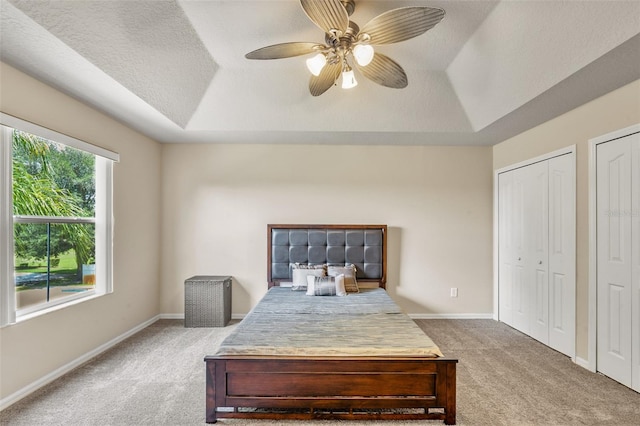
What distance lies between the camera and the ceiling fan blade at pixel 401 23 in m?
1.78

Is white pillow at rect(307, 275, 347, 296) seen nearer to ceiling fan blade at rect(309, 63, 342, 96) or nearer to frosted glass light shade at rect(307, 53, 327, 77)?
ceiling fan blade at rect(309, 63, 342, 96)

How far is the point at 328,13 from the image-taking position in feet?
6.04

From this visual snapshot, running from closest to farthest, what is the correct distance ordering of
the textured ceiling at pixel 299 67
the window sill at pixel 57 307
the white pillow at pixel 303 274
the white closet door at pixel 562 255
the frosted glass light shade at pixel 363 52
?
the frosted glass light shade at pixel 363 52 < the textured ceiling at pixel 299 67 < the window sill at pixel 57 307 < the white closet door at pixel 562 255 < the white pillow at pixel 303 274

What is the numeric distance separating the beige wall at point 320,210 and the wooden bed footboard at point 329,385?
2.34 m

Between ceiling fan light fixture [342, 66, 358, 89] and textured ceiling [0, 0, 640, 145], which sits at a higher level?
textured ceiling [0, 0, 640, 145]

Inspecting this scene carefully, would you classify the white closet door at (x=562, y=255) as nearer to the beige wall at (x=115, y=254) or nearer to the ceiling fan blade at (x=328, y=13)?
the ceiling fan blade at (x=328, y=13)

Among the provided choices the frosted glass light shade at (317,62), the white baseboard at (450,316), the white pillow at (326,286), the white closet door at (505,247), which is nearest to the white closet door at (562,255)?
the white closet door at (505,247)

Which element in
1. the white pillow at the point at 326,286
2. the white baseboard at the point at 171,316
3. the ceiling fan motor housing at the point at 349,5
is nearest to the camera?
the ceiling fan motor housing at the point at 349,5

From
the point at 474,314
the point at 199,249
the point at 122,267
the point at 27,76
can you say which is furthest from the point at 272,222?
the point at 474,314

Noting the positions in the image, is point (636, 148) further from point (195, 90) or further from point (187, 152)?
point (187, 152)

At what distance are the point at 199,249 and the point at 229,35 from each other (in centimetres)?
280

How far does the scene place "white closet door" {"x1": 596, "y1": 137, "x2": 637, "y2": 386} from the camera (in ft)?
8.51

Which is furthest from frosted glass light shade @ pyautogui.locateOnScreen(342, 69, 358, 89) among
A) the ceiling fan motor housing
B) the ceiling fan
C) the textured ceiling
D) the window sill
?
the window sill

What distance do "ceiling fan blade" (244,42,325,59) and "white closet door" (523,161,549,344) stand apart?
2.93 meters
